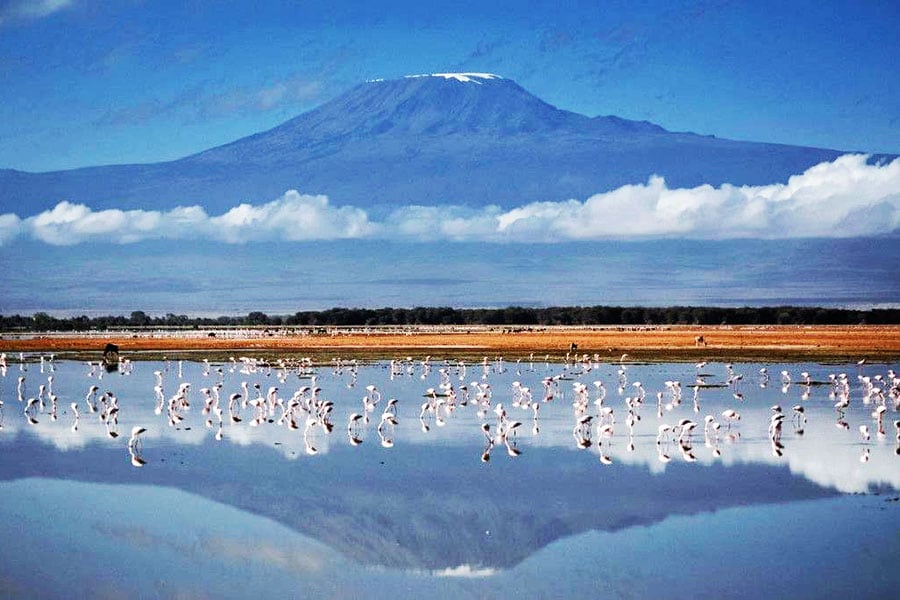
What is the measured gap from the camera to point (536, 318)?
17262 cm

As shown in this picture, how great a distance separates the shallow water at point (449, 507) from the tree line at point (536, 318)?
12307 cm

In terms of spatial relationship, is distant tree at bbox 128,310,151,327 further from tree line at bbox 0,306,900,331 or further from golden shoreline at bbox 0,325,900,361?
golden shoreline at bbox 0,325,900,361

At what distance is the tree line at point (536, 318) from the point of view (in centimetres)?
15700

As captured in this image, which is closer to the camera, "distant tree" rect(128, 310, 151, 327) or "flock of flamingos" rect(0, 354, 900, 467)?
Answer: "flock of flamingos" rect(0, 354, 900, 467)

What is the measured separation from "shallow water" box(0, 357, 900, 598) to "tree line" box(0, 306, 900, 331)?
123067 millimetres

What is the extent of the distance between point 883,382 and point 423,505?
29.9 m

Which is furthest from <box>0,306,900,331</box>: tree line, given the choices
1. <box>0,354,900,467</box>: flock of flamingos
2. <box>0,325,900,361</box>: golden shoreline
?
<box>0,354,900,467</box>: flock of flamingos

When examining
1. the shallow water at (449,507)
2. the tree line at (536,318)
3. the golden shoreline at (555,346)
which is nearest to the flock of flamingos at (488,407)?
the shallow water at (449,507)

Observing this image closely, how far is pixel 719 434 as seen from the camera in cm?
2923

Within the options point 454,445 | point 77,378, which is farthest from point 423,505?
point 77,378

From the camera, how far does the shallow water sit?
625 inches

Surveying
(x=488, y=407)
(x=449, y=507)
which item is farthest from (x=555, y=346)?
(x=449, y=507)

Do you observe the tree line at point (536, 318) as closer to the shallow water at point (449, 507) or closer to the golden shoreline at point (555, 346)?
the golden shoreline at point (555, 346)

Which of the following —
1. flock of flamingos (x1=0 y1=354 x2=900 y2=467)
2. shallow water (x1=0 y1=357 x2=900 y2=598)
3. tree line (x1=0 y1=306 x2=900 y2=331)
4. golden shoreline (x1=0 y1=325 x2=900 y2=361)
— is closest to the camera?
shallow water (x1=0 y1=357 x2=900 y2=598)
